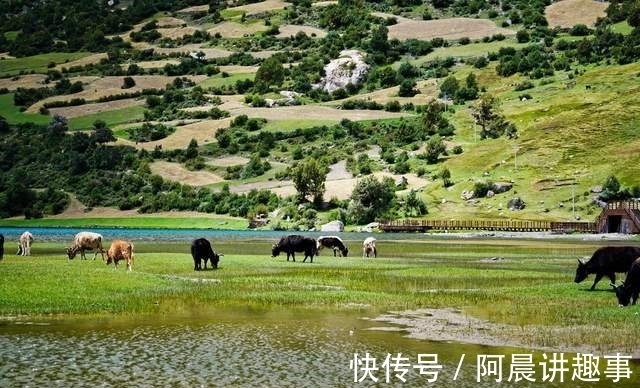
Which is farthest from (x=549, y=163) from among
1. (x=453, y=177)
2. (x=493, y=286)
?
(x=493, y=286)

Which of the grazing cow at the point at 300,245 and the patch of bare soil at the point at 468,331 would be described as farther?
the grazing cow at the point at 300,245

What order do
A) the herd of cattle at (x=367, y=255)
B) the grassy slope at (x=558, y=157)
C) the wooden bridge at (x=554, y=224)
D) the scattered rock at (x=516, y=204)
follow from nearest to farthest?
the herd of cattle at (x=367, y=255)
the wooden bridge at (x=554, y=224)
the grassy slope at (x=558, y=157)
the scattered rock at (x=516, y=204)

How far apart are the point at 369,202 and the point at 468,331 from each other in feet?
432

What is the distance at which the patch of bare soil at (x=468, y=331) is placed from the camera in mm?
23498

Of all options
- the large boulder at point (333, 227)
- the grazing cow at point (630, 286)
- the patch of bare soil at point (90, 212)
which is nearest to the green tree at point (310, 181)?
the large boulder at point (333, 227)

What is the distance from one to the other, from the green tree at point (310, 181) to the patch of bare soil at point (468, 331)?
138 metres

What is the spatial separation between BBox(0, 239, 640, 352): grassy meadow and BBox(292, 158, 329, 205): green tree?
379 feet

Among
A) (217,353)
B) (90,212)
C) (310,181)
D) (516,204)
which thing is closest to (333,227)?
(310,181)

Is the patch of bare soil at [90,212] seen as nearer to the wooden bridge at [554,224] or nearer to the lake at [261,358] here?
the wooden bridge at [554,224]

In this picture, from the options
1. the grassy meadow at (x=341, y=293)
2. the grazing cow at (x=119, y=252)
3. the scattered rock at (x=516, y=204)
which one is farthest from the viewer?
the scattered rock at (x=516, y=204)

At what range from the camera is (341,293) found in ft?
117

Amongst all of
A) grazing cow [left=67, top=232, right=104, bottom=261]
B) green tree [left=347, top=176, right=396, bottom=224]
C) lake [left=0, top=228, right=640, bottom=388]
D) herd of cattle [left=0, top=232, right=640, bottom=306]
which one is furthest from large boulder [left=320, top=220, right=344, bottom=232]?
lake [left=0, top=228, right=640, bottom=388]

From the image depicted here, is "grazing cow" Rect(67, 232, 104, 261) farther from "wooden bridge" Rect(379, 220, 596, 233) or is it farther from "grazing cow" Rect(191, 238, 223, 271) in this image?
"wooden bridge" Rect(379, 220, 596, 233)

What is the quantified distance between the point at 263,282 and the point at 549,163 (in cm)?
12895
